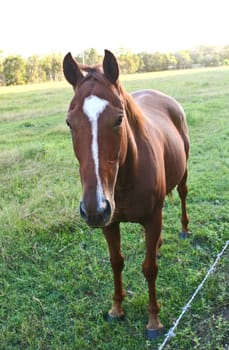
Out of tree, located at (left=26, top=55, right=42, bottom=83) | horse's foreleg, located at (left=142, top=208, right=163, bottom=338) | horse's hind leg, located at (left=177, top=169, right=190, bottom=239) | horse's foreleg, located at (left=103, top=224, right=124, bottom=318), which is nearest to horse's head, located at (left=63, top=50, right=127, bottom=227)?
horse's foreleg, located at (left=142, top=208, right=163, bottom=338)

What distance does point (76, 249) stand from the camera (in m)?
3.74

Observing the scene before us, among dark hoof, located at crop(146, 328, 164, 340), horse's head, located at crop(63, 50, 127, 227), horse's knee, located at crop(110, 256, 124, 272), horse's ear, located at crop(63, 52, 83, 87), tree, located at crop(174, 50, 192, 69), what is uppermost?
horse's ear, located at crop(63, 52, 83, 87)

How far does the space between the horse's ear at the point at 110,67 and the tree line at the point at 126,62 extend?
62.5 feet

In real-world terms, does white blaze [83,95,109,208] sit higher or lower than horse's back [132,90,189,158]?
higher

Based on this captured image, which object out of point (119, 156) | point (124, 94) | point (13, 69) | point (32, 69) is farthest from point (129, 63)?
point (119, 156)

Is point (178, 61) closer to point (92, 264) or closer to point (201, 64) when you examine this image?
point (201, 64)

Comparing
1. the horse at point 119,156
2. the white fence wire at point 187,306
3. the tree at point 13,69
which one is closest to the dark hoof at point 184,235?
the white fence wire at point 187,306

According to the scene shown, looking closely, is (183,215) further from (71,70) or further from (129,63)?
(129,63)

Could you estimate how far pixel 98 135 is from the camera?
6.04 feet

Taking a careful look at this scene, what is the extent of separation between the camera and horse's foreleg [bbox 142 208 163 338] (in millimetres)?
2662

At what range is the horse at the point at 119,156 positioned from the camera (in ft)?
6.02

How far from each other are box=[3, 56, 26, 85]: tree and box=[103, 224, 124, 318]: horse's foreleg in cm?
3340

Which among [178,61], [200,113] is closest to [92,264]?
[200,113]

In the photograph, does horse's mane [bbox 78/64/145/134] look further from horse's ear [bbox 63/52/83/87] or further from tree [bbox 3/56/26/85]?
tree [bbox 3/56/26/85]
